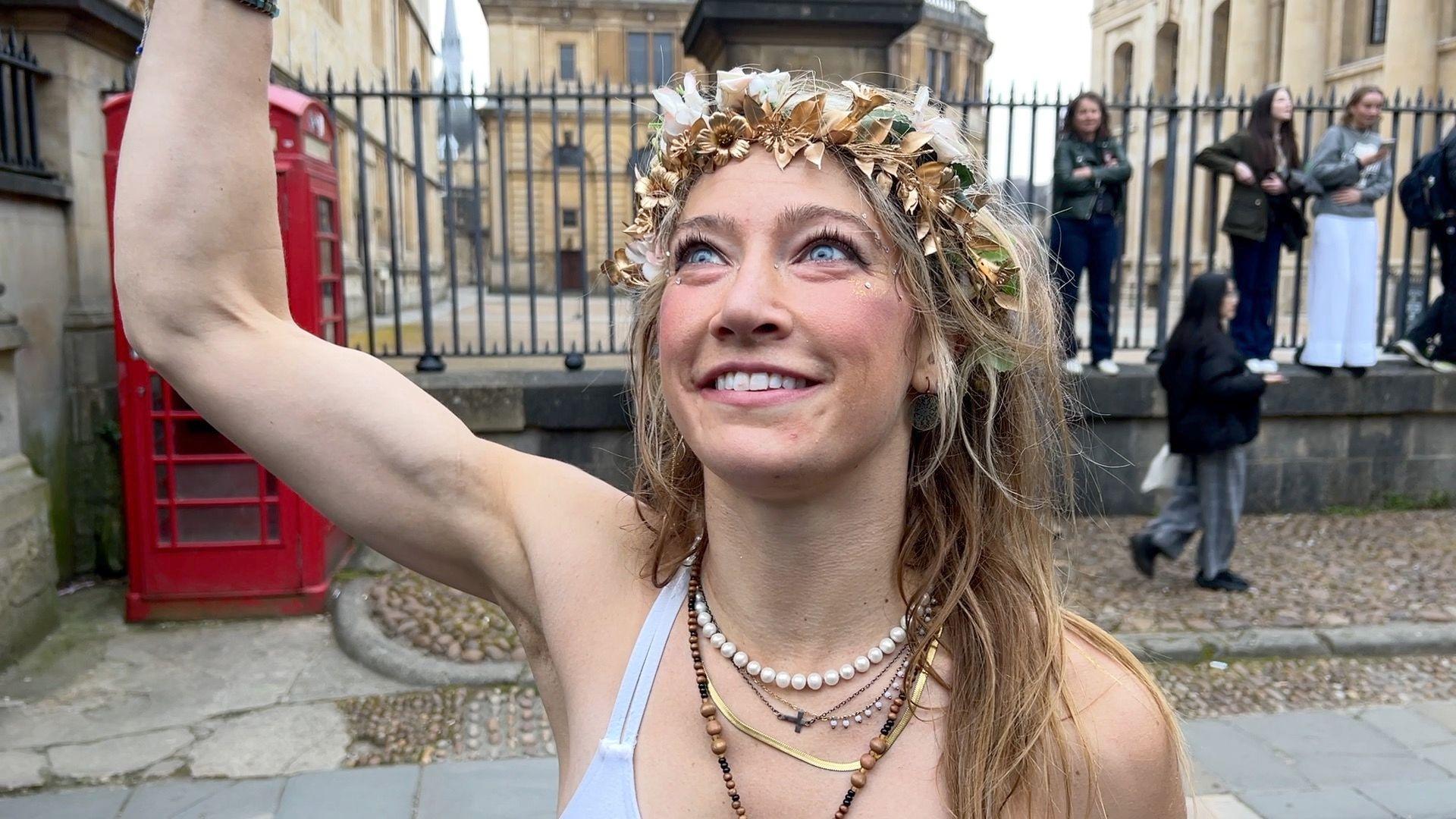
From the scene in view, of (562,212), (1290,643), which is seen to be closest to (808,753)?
(1290,643)

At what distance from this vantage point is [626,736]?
4.73 feet

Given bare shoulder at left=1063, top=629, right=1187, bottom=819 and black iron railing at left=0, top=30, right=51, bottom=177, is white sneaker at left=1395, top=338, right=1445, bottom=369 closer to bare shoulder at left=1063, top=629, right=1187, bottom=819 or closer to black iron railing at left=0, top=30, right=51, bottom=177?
bare shoulder at left=1063, top=629, right=1187, bottom=819

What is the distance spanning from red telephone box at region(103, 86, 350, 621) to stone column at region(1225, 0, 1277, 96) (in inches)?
1022

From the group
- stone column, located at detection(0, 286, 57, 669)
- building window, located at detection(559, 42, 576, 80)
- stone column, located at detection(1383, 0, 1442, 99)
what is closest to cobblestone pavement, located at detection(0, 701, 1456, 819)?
stone column, located at detection(0, 286, 57, 669)

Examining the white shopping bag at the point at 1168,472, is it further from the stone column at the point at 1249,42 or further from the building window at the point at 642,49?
the building window at the point at 642,49

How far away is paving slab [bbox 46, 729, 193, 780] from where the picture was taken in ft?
12.8

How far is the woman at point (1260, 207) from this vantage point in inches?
284

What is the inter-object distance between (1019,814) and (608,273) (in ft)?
3.30

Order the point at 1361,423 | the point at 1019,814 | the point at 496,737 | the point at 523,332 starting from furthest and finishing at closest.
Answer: the point at 523,332 < the point at 1361,423 < the point at 496,737 < the point at 1019,814

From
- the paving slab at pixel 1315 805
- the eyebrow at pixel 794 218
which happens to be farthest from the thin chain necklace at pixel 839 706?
the paving slab at pixel 1315 805

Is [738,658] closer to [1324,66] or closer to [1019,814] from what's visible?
[1019,814]

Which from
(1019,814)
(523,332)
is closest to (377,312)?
(523,332)

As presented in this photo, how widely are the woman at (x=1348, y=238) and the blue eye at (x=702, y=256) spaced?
7.07m

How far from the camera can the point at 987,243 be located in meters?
1.56
